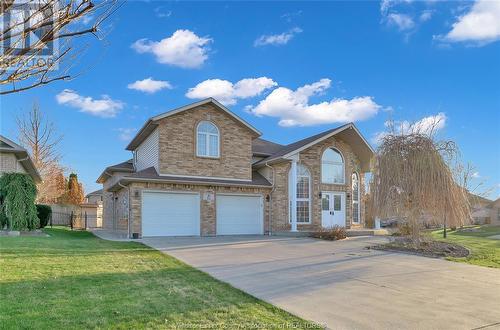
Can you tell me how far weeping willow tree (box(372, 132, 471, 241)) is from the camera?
13836 millimetres

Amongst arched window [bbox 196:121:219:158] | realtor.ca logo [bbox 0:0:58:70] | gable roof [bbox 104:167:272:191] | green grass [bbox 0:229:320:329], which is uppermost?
arched window [bbox 196:121:219:158]

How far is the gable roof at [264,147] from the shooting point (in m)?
23.6

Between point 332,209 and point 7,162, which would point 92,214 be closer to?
point 7,162

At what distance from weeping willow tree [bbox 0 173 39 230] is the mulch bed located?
1565 centimetres

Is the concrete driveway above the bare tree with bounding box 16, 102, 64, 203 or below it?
below

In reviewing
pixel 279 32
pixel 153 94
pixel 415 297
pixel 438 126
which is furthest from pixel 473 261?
pixel 153 94

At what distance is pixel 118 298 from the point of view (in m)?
6.27

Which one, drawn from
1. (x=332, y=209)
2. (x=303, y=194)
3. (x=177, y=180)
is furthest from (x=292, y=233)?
(x=177, y=180)

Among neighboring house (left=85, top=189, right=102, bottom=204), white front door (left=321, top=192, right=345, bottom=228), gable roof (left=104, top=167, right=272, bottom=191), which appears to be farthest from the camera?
neighboring house (left=85, top=189, right=102, bottom=204)

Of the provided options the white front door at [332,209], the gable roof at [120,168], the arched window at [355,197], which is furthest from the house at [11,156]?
the arched window at [355,197]

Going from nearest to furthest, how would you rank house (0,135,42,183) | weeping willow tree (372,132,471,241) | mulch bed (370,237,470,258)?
mulch bed (370,237,470,258)
weeping willow tree (372,132,471,241)
house (0,135,42,183)

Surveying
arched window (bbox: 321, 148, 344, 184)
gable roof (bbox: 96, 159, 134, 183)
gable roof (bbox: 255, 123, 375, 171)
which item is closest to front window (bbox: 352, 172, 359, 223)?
gable roof (bbox: 255, 123, 375, 171)

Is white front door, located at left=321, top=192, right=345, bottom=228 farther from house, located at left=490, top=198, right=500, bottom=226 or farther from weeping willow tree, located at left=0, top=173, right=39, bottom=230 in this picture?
house, located at left=490, top=198, right=500, bottom=226

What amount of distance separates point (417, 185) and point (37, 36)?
1322cm
